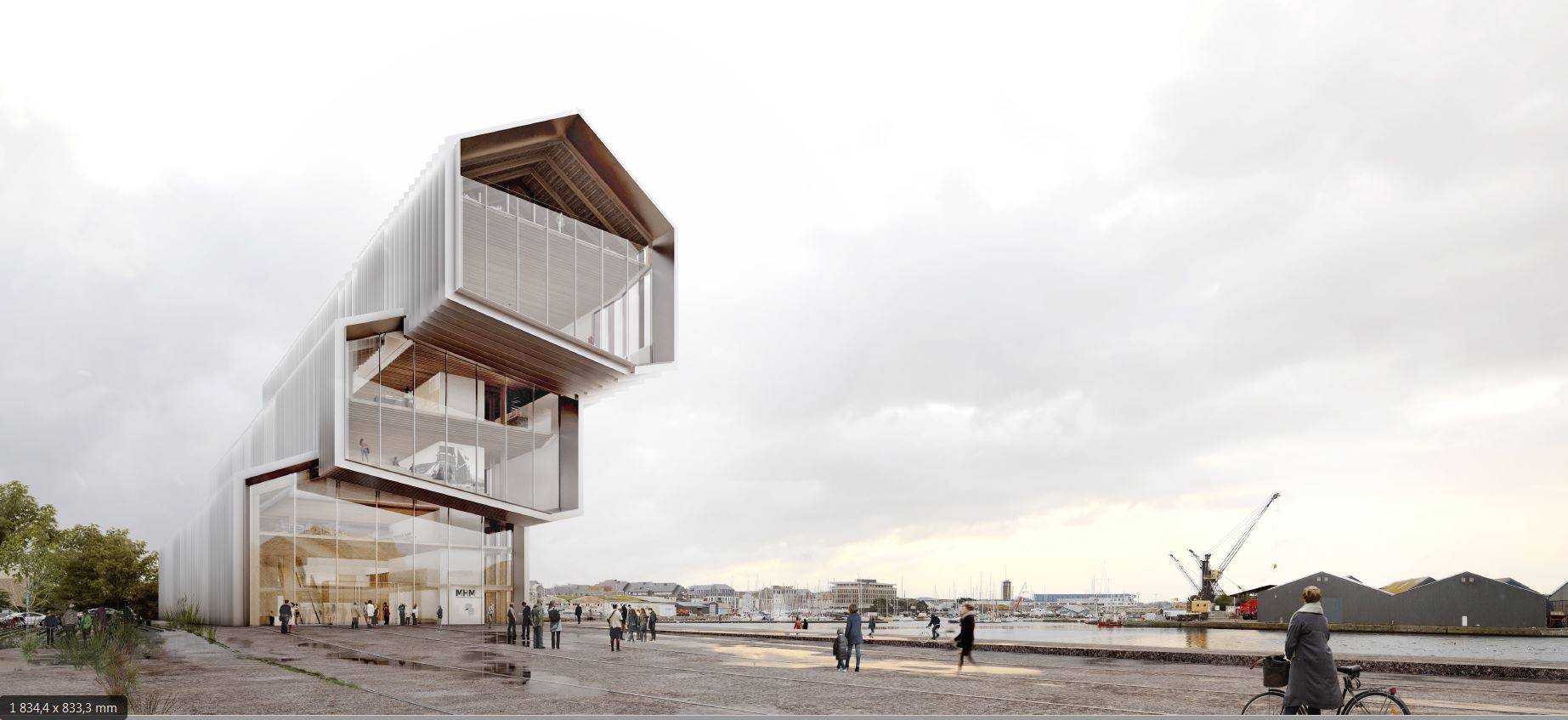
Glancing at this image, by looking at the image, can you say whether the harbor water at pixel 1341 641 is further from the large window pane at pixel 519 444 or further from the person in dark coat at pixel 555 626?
the person in dark coat at pixel 555 626

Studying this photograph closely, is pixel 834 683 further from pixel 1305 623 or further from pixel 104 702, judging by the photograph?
pixel 104 702

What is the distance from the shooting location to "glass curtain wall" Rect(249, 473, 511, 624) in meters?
43.3

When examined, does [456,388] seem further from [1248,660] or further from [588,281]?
[1248,660]

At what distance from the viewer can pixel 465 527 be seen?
1919 inches

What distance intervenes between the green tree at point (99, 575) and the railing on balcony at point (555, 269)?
51938 millimetres

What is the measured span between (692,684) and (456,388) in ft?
104

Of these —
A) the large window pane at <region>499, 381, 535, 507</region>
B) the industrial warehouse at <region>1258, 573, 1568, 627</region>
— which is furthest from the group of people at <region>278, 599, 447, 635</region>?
the industrial warehouse at <region>1258, 573, 1568, 627</region>

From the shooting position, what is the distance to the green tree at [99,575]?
77750mm

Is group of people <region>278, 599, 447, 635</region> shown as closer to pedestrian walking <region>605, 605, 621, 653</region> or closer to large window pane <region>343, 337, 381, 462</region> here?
large window pane <region>343, 337, 381, 462</region>

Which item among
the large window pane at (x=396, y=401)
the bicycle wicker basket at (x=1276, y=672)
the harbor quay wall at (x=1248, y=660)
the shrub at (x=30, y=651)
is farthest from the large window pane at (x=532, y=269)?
the bicycle wicker basket at (x=1276, y=672)

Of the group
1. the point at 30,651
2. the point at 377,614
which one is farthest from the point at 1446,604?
the point at 30,651

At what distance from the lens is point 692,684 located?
17.1m

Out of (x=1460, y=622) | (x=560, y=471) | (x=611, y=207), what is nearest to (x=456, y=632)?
(x=560, y=471)

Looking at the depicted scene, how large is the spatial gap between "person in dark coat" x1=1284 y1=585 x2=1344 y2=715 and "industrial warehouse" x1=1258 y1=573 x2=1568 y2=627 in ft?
323
